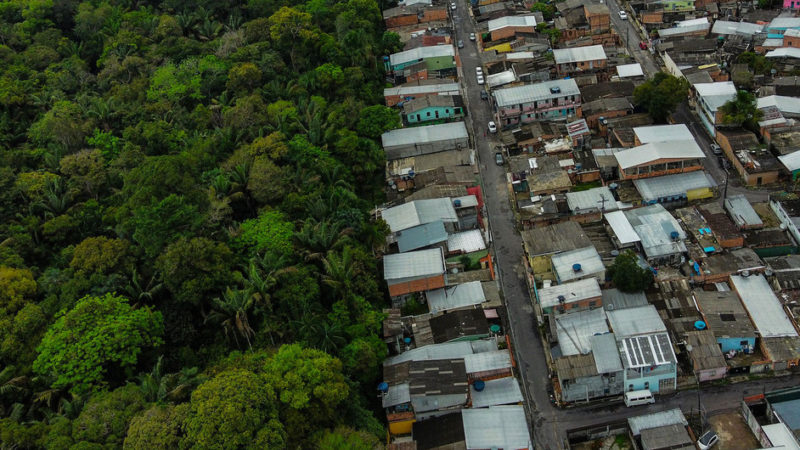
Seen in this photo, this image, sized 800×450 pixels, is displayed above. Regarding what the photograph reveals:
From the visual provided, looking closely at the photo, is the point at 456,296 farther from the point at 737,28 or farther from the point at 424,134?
the point at 737,28

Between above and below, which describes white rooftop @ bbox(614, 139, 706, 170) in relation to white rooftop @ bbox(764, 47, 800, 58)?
below

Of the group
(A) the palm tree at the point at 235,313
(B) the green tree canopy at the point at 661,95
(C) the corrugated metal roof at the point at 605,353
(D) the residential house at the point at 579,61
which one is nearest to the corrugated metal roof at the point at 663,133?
(B) the green tree canopy at the point at 661,95

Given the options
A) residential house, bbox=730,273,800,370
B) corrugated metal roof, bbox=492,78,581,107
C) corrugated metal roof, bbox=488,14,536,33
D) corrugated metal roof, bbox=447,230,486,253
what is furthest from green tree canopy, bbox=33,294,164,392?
corrugated metal roof, bbox=488,14,536,33

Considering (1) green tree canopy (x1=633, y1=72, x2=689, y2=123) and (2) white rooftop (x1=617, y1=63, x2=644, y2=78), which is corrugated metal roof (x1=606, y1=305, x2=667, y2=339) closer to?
(1) green tree canopy (x1=633, y1=72, x2=689, y2=123)

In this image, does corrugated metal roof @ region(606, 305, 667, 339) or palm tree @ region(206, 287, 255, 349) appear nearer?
palm tree @ region(206, 287, 255, 349)

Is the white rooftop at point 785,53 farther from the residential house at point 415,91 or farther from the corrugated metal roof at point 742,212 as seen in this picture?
the residential house at point 415,91

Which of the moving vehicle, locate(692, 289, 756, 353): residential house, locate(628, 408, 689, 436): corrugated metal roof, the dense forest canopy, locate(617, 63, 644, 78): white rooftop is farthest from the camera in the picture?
locate(617, 63, 644, 78): white rooftop
